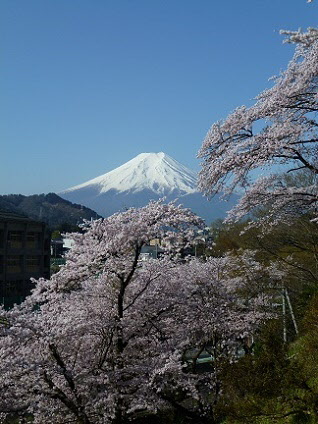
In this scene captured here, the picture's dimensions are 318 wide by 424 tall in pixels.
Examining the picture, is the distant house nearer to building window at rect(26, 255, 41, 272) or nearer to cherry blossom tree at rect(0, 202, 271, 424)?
building window at rect(26, 255, 41, 272)

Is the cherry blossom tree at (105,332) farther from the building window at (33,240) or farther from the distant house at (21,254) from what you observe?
the building window at (33,240)

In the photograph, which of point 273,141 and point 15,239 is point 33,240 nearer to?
point 15,239

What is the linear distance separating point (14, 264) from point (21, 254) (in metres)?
1.10

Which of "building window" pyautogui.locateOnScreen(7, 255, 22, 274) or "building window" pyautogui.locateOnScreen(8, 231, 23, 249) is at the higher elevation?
"building window" pyautogui.locateOnScreen(8, 231, 23, 249)

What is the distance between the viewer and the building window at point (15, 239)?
1610 inches

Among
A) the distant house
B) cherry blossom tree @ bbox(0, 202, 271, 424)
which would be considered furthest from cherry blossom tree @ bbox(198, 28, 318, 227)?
the distant house

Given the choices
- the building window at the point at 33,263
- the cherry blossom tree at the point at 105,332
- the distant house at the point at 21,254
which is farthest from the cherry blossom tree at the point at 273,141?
the building window at the point at 33,263

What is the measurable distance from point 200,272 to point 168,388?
12.4 feet

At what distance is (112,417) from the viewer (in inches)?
303

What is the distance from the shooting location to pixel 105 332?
320 inches

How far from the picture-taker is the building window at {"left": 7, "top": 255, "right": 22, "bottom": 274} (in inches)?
1598

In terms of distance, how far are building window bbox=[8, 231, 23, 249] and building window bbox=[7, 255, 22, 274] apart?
939mm

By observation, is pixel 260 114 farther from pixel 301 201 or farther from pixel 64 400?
pixel 64 400

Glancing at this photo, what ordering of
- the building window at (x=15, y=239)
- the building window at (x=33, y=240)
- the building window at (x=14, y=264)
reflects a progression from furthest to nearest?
the building window at (x=33, y=240) → the building window at (x=15, y=239) → the building window at (x=14, y=264)
